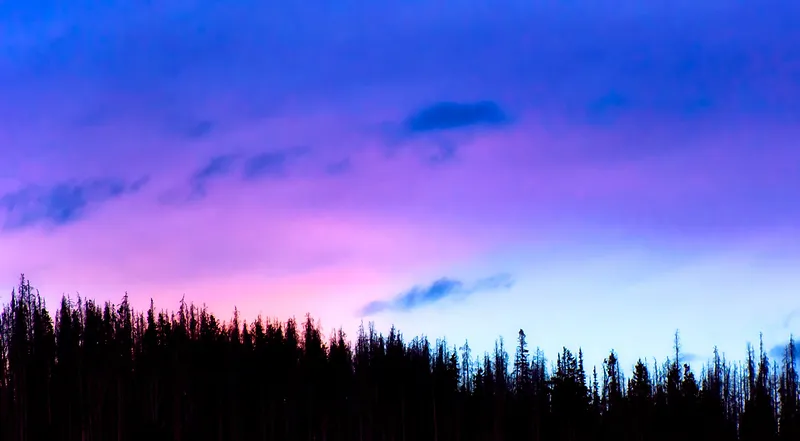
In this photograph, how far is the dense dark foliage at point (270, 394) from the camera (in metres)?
90.9

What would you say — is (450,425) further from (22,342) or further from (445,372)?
(22,342)

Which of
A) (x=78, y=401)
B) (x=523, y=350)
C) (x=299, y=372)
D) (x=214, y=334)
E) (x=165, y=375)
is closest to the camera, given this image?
(x=78, y=401)

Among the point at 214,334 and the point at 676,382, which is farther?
the point at 676,382

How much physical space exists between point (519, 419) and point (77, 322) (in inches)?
1874

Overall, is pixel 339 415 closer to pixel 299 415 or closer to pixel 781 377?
pixel 299 415

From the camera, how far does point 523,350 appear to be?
5423 inches

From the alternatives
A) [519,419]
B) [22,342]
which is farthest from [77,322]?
[519,419]

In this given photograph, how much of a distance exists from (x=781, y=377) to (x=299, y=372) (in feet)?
245

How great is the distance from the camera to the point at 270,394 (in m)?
99.1

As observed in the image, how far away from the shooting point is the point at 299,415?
98.4 m

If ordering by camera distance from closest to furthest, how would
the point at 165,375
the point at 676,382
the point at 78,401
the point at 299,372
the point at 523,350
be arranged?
1. the point at 78,401
2. the point at 165,375
3. the point at 299,372
4. the point at 676,382
5. the point at 523,350

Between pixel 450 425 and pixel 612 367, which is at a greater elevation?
pixel 612 367

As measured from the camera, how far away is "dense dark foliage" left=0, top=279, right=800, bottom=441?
90.9 m

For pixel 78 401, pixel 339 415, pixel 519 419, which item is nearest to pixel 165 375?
pixel 78 401
